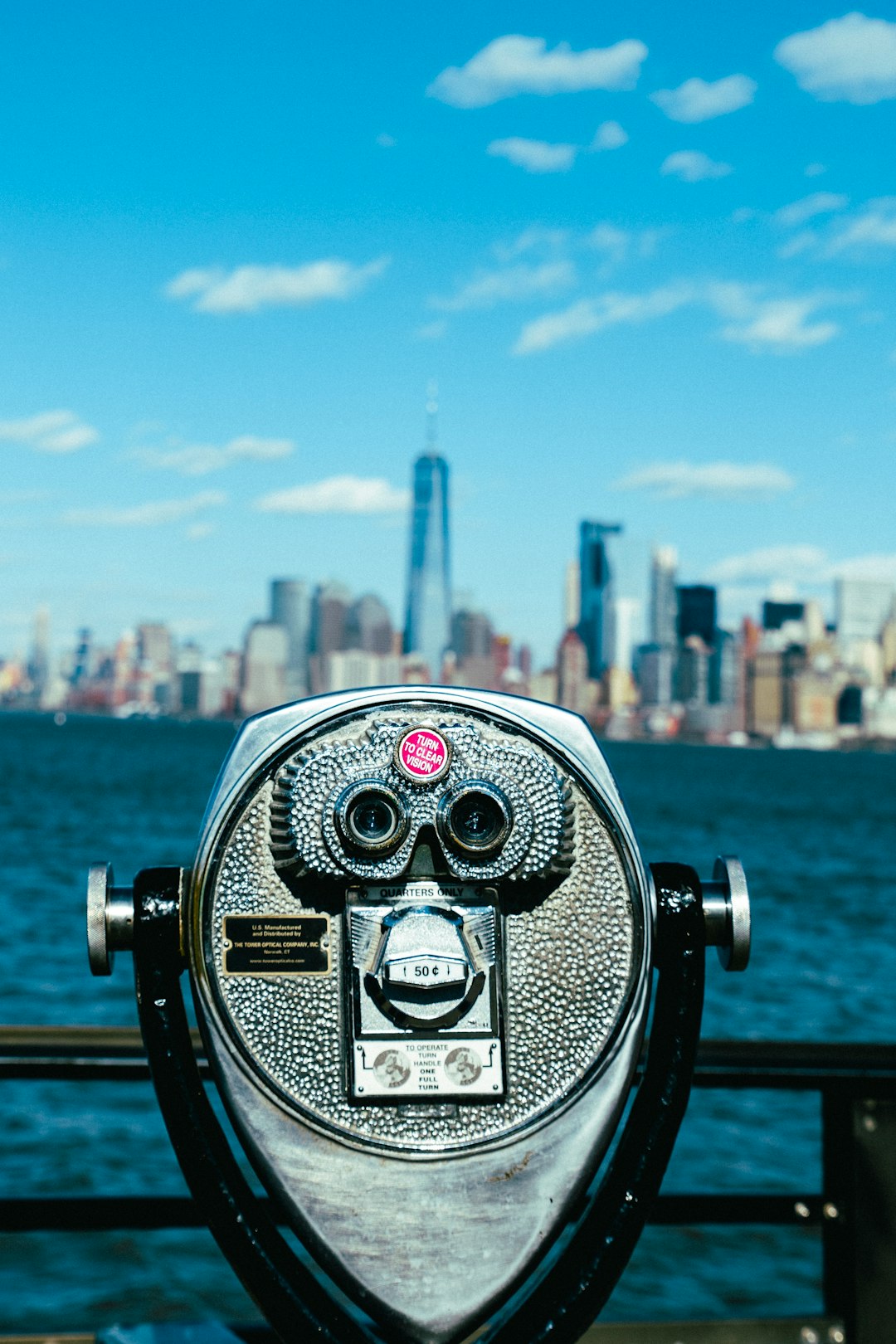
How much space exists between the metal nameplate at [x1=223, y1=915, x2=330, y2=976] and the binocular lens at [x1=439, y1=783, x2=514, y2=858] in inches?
6.5

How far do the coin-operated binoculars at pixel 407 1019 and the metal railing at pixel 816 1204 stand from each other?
0.73 metres

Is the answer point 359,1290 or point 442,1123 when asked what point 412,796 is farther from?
point 359,1290

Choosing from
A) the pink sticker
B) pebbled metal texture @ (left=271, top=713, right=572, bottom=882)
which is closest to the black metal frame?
pebbled metal texture @ (left=271, top=713, right=572, bottom=882)

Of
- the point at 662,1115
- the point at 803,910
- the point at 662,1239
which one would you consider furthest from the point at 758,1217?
the point at 803,910

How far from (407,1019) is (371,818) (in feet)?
0.70

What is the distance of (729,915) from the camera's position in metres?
1.79

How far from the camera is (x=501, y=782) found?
5.60ft

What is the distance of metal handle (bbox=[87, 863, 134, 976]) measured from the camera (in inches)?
67.2

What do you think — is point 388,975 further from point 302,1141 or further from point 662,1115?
point 662,1115

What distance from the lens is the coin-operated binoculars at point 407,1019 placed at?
65.2 inches

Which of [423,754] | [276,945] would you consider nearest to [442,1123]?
[276,945]

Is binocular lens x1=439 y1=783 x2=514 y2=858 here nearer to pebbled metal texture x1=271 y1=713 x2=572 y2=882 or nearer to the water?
pebbled metal texture x1=271 y1=713 x2=572 y2=882

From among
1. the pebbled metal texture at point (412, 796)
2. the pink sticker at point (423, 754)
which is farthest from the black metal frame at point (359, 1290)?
the pink sticker at point (423, 754)

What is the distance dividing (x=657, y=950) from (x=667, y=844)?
3231cm
